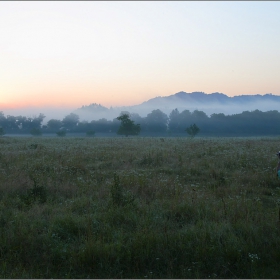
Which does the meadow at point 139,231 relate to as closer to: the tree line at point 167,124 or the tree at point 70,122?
the tree line at point 167,124

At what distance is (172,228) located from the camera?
568cm

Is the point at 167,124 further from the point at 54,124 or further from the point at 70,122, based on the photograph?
the point at 54,124

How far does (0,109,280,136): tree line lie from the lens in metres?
116

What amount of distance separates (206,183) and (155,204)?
3144mm

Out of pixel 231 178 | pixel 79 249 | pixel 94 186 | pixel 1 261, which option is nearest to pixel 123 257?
pixel 79 249

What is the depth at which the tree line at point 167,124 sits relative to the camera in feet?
381

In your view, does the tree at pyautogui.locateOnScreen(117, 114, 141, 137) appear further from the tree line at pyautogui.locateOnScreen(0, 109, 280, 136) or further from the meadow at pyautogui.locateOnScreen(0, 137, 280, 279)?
the meadow at pyautogui.locateOnScreen(0, 137, 280, 279)

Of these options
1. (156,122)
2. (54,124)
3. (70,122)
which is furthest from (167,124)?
(54,124)

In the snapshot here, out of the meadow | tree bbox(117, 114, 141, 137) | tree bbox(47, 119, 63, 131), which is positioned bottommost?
the meadow

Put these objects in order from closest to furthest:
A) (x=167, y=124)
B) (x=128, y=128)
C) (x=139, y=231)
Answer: (x=139, y=231) < (x=128, y=128) < (x=167, y=124)

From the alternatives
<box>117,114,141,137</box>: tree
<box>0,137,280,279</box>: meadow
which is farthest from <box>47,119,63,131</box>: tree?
<box>0,137,280,279</box>: meadow

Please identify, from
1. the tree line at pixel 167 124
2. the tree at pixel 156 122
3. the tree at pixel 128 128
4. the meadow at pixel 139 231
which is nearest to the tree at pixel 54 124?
the tree line at pixel 167 124

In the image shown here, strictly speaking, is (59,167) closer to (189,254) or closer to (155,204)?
(155,204)

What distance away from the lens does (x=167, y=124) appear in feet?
421
